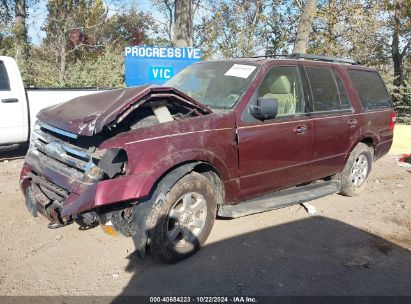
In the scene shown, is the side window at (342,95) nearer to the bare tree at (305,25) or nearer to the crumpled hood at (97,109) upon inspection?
the crumpled hood at (97,109)

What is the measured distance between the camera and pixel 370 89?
6348mm

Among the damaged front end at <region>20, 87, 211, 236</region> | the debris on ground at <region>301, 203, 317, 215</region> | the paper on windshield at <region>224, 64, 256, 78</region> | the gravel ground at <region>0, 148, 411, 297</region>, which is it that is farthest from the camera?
the debris on ground at <region>301, 203, 317, 215</region>

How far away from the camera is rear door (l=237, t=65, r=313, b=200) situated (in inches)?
171

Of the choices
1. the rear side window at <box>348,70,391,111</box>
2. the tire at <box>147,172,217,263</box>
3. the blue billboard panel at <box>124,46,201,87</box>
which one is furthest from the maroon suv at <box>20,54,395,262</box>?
the blue billboard panel at <box>124,46,201,87</box>

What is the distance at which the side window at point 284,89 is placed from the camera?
4.66 m

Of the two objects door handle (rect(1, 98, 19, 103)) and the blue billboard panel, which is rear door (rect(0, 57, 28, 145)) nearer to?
door handle (rect(1, 98, 19, 103))

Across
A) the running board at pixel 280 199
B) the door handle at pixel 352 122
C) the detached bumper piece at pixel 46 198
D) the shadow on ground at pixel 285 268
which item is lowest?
the shadow on ground at pixel 285 268

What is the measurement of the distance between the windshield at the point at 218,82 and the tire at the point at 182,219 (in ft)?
3.29

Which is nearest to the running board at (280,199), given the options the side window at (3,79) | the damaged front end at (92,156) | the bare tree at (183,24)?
the damaged front end at (92,156)

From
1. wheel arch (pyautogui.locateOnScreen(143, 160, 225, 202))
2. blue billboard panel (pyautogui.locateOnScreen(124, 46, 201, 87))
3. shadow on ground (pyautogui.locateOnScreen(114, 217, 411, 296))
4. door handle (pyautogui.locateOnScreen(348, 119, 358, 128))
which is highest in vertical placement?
blue billboard panel (pyautogui.locateOnScreen(124, 46, 201, 87))

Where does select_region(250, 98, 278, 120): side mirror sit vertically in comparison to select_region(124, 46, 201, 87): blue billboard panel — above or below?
below

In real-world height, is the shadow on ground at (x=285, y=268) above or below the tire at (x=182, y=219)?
below

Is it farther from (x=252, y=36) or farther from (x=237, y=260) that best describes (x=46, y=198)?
(x=252, y=36)

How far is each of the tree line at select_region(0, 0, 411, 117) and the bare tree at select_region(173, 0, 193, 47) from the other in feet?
0.41
